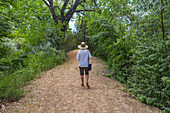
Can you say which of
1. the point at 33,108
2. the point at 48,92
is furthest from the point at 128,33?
the point at 33,108

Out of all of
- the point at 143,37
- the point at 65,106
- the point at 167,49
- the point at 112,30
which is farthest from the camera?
the point at 112,30

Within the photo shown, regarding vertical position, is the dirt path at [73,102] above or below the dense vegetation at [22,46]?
below

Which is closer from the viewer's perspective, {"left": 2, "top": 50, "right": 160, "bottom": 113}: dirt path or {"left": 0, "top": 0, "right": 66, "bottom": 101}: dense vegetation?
{"left": 2, "top": 50, "right": 160, "bottom": 113}: dirt path

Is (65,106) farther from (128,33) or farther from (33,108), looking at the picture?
(128,33)

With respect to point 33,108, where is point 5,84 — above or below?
above

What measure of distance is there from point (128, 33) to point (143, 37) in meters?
0.54

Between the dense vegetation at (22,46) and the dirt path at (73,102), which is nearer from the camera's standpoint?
the dirt path at (73,102)

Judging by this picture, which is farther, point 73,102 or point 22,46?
point 22,46

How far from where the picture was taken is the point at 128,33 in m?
5.28

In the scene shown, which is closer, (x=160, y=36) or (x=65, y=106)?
(x=65, y=106)

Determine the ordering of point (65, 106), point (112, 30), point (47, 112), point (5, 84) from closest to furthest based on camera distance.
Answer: point (47, 112)
point (65, 106)
point (5, 84)
point (112, 30)

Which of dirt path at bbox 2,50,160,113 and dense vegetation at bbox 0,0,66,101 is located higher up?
dense vegetation at bbox 0,0,66,101

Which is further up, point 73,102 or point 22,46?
point 22,46

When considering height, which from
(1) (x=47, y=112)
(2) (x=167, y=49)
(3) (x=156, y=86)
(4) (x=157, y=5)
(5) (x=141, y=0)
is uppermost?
(5) (x=141, y=0)
